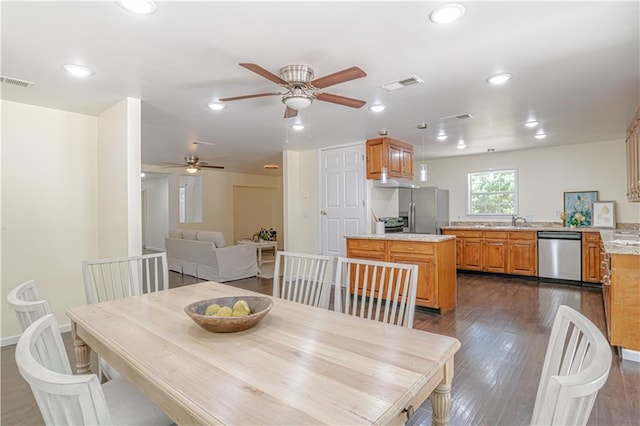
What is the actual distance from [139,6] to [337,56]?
117 cm

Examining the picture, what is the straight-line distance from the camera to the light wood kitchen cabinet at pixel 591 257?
16.2 ft

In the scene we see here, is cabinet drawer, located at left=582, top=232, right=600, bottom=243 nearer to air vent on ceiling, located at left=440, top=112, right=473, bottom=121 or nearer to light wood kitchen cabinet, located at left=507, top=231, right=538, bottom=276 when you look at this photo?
light wood kitchen cabinet, located at left=507, top=231, right=538, bottom=276

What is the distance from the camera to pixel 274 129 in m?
4.30

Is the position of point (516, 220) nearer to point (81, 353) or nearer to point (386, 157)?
point (386, 157)

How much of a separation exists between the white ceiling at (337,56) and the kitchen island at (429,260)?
1438 millimetres

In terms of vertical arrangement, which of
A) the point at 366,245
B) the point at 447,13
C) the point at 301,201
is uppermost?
the point at 447,13

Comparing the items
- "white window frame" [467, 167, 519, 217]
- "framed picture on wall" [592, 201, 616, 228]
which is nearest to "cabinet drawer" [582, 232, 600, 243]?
"framed picture on wall" [592, 201, 616, 228]

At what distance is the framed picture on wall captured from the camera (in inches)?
209

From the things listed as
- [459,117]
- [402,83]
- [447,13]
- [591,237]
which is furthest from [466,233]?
[447,13]

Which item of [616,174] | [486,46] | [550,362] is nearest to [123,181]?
[486,46]

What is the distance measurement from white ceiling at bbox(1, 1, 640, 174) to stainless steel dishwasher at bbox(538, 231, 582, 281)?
2.01 metres

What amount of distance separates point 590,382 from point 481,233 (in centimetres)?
589

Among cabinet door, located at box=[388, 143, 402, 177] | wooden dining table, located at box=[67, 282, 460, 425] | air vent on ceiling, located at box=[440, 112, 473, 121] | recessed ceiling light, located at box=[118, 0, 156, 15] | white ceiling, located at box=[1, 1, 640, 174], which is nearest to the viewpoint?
wooden dining table, located at box=[67, 282, 460, 425]

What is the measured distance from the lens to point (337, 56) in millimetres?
2232
